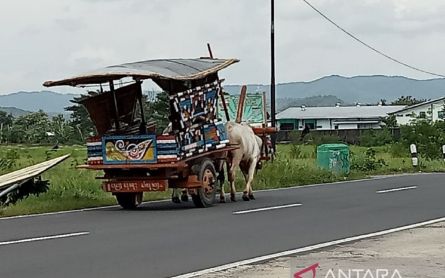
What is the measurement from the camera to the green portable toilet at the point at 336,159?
107ft

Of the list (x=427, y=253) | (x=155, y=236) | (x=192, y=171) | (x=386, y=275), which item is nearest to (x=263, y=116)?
(x=192, y=171)

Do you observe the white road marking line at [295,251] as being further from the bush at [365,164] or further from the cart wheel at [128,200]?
the bush at [365,164]

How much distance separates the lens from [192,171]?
20.0 metres

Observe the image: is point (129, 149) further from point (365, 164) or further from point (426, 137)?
point (426, 137)

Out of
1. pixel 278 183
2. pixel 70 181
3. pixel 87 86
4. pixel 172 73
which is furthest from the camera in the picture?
pixel 278 183

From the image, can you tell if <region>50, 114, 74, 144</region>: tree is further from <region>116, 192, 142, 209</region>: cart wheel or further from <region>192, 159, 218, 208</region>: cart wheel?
<region>192, 159, 218, 208</region>: cart wheel

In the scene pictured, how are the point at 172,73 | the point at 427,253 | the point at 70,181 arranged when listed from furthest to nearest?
the point at 70,181, the point at 172,73, the point at 427,253

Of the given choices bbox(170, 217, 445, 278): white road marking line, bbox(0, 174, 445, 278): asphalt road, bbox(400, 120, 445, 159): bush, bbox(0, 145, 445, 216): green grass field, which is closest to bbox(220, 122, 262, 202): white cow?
bbox(0, 174, 445, 278): asphalt road

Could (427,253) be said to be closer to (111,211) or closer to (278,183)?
(111,211)

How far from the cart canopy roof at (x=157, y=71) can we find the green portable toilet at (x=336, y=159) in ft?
39.5

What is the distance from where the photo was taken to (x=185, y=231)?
15.6 meters

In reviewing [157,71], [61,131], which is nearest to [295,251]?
[157,71]

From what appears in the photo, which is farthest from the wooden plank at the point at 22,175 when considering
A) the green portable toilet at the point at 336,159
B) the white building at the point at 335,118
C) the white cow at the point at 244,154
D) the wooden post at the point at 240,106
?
the white building at the point at 335,118

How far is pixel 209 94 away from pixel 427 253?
9186 millimetres
